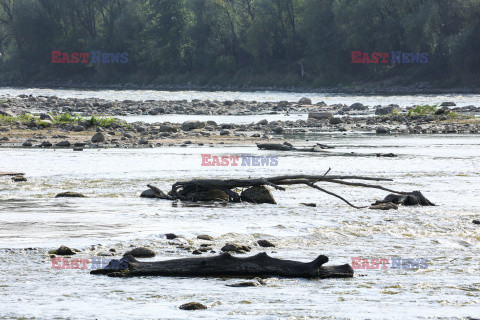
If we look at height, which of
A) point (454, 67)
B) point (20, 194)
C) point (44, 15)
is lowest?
point (20, 194)

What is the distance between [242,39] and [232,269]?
8411 centimetres

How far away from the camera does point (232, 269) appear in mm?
6223

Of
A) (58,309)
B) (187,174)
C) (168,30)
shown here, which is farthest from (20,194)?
(168,30)

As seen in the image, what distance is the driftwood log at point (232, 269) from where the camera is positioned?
6.20 metres

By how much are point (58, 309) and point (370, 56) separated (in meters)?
69.9

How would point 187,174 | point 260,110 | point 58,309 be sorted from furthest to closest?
point 260,110 < point 187,174 < point 58,309

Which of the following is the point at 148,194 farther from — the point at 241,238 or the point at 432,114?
the point at 432,114

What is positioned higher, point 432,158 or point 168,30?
point 168,30

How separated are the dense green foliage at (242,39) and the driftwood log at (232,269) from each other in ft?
198

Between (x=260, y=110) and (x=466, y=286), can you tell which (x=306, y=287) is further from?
(x=260, y=110)

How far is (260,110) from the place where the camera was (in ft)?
137

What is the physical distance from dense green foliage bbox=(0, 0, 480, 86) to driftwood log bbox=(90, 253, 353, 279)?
6021 centimetres

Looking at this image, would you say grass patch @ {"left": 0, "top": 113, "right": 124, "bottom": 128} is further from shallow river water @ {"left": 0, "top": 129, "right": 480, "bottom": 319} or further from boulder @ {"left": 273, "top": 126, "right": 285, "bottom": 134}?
shallow river water @ {"left": 0, "top": 129, "right": 480, "bottom": 319}

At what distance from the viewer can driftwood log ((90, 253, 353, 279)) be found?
6199mm
